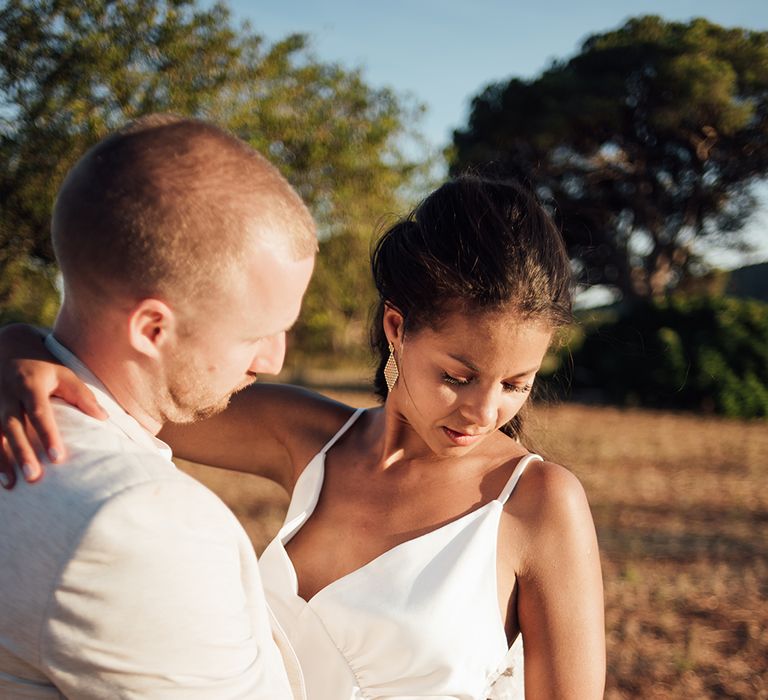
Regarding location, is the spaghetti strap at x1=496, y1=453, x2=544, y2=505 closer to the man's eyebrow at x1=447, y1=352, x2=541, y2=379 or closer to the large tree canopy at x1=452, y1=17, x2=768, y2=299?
the man's eyebrow at x1=447, y1=352, x2=541, y2=379

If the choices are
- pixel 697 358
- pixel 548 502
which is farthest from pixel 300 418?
pixel 697 358

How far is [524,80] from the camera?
2909cm

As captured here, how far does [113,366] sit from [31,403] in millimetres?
146

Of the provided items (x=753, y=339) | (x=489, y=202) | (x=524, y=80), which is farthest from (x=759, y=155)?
(x=489, y=202)

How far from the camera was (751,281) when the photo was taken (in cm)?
2327

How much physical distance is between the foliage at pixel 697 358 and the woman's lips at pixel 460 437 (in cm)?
1393

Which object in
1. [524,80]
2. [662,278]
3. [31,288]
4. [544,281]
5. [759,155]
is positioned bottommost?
[544,281]

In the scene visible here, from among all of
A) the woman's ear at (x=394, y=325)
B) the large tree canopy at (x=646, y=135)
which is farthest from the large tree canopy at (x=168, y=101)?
the large tree canopy at (x=646, y=135)

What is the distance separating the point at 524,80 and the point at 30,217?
1020 inches

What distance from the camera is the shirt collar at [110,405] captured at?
4.53ft

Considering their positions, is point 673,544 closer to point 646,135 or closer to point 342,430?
point 342,430

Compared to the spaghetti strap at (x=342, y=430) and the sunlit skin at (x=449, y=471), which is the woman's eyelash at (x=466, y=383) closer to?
the sunlit skin at (x=449, y=471)

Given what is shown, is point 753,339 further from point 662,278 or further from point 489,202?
point 489,202

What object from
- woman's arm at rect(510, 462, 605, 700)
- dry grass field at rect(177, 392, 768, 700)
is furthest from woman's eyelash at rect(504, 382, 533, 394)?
dry grass field at rect(177, 392, 768, 700)
